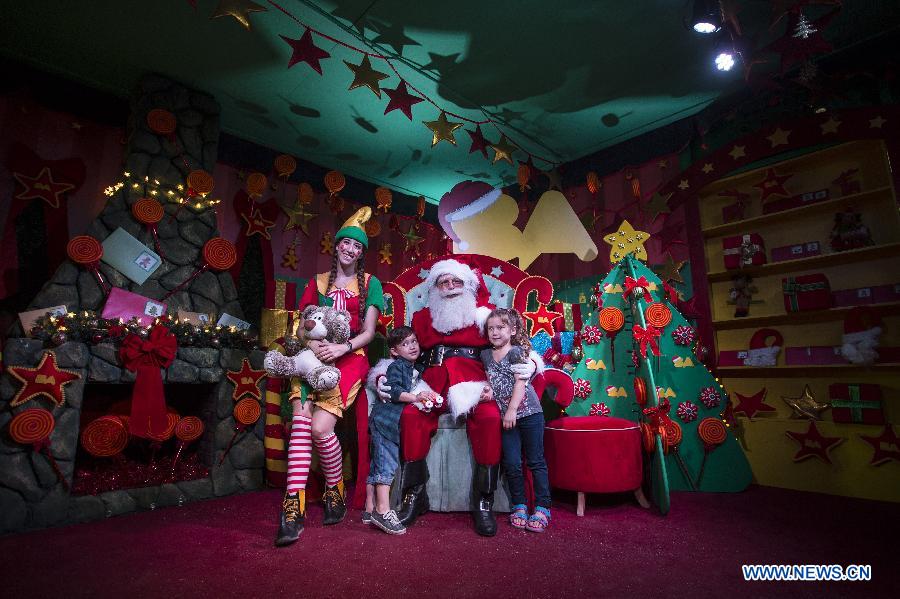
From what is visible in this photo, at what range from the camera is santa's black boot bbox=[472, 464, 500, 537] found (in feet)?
7.95

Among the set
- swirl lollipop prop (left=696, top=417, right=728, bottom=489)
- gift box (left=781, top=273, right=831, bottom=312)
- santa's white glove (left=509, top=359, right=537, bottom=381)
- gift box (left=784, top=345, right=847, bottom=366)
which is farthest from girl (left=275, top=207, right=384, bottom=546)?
gift box (left=784, top=345, right=847, bottom=366)

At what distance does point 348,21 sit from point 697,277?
3905 mm

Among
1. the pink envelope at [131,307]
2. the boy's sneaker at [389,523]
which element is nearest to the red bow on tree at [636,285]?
the boy's sneaker at [389,523]

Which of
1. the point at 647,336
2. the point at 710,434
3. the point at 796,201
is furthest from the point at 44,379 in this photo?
the point at 796,201

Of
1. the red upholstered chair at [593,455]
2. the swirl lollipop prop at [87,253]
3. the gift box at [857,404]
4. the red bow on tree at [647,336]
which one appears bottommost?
the red upholstered chair at [593,455]

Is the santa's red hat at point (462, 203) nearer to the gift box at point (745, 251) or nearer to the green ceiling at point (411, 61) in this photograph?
the green ceiling at point (411, 61)

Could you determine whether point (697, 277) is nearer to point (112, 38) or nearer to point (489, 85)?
point (489, 85)

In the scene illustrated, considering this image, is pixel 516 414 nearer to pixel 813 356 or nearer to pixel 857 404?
pixel 857 404

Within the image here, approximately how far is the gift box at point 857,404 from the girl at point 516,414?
2.47 metres

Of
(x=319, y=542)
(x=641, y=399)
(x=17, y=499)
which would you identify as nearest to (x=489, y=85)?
(x=641, y=399)

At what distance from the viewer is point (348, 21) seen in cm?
355

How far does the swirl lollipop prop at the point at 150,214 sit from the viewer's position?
3.62 meters

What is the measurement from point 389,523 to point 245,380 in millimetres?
1818

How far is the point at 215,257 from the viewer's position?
3.94 metres
